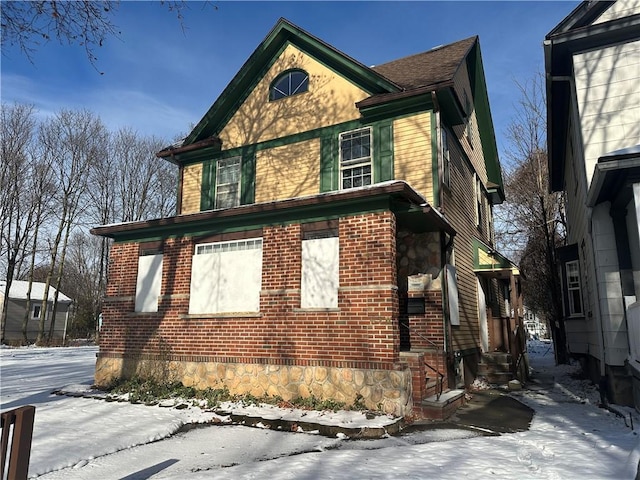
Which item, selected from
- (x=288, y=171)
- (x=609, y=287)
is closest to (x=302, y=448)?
(x=609, y=287)

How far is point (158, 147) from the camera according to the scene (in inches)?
1501

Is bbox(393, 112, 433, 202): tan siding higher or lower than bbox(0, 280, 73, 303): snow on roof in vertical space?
higher

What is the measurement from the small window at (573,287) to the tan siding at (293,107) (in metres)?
8.91

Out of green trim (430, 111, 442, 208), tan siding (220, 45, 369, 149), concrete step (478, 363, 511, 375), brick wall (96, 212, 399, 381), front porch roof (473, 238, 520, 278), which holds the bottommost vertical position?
concrete step (478, 363, 511, 375)

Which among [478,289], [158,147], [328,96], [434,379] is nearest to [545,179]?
[478,289]

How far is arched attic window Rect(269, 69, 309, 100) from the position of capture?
1312cm

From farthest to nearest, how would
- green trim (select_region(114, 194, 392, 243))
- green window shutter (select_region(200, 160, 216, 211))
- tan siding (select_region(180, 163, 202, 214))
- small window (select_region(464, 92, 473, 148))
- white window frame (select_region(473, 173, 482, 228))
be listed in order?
white window frame (select_region(473, 173, 482, 228)), small window (select_region(464, 92, 473, 148)), tan siding (select_region(180, 163, 202, 214)), green window shutter (select_region(200, 160, 216, 211)), green trim (select_region(114, 194, 392, 243))

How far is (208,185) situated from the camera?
46.4 feet

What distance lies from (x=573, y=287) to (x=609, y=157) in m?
8.39

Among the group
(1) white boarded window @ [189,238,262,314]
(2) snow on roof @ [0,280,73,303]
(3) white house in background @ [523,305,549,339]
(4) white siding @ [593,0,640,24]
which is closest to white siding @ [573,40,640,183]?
(4) white siding @ [593,0,640,24]

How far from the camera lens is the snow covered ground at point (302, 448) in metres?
5.06

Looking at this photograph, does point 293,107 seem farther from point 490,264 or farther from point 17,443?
point 17,443

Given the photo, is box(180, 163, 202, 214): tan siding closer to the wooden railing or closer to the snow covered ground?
the snow covered ground

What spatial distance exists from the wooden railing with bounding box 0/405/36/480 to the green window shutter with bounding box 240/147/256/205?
9657mm
